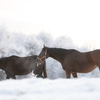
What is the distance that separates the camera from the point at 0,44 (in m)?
36.8

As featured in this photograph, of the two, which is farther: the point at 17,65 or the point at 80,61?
the point at 17,65

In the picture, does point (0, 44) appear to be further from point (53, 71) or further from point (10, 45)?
point (53, 71)

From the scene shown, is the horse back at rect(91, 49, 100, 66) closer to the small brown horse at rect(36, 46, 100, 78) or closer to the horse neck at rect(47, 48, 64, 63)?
the small brown horse at rect(36, 46, 100, 78)

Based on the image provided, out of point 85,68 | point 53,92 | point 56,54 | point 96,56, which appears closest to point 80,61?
point 85,68

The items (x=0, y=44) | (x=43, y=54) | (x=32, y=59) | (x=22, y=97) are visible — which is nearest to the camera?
(x=22, y=97)

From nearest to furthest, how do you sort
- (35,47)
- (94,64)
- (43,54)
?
1. (94,64)
2. (43,54)
3. (35,47)

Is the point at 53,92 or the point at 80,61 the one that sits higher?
the point at 53,92

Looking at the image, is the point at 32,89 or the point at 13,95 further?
the point at 32,89

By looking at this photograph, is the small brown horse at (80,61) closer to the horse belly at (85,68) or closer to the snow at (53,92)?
the horse belly at (85,68)

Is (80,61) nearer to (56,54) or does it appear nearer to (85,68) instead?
(85,68)

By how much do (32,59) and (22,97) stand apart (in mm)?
8749

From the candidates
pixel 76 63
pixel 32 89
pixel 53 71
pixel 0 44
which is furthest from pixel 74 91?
pixel 0 44

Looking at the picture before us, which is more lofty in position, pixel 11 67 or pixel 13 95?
pixel 13 95

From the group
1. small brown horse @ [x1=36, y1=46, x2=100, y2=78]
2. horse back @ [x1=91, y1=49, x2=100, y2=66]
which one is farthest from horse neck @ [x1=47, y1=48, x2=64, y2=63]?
horse back @ [x1=91, y1=49, x2=100, y2=66]
